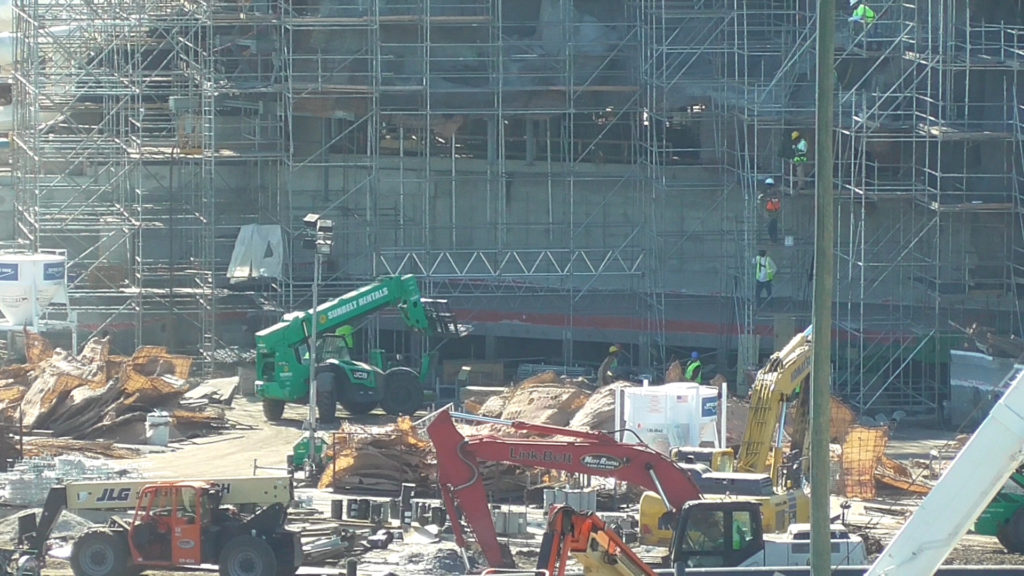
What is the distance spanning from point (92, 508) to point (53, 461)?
5642 millimetres

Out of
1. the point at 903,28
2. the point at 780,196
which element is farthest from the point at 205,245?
the point at 903,28

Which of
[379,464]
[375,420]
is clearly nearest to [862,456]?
[379,464]

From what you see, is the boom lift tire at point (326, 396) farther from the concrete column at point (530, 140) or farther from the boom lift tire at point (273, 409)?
the concrete column at point (530, 140)

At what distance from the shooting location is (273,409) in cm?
3189

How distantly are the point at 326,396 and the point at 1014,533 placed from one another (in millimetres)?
11754

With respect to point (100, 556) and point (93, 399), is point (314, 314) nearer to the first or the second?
point (93, 399)

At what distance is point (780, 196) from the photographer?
3512 cm

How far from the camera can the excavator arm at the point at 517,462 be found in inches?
816

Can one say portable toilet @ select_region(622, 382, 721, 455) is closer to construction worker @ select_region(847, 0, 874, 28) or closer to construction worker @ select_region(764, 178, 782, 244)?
construction worker @ select_region(764, 178, 782, 244)


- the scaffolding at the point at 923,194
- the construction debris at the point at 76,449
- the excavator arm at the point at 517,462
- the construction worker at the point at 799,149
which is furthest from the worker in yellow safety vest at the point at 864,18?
the excavator arm at the point at 517,462

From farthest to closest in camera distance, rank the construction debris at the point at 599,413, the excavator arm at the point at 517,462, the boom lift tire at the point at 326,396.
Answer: the boom lift tire at the point at 326,396 → the construction debris at the point at 599,413 → the excavator arm at the point at 517,462

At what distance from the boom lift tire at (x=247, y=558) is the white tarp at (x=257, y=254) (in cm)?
1531

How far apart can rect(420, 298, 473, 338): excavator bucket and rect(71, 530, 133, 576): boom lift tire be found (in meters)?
12.1

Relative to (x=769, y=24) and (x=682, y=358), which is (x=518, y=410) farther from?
(x=769, y=24)
